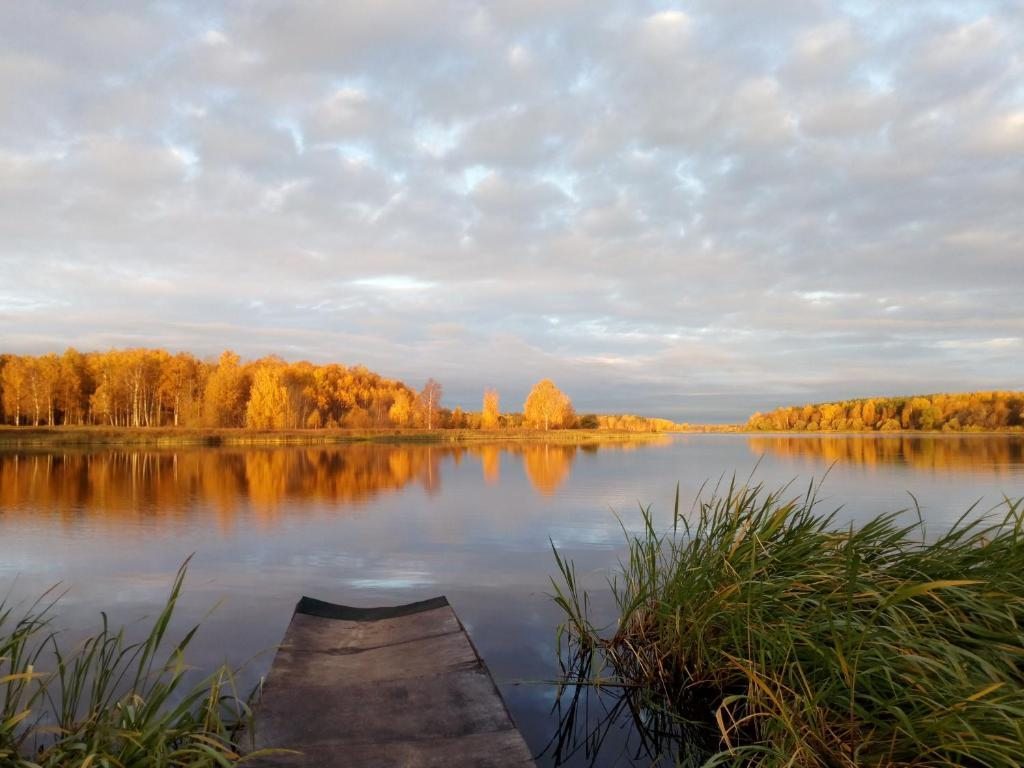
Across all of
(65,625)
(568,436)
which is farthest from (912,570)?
(568,436)

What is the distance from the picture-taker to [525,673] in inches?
239

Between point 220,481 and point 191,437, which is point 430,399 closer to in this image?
point 191,437

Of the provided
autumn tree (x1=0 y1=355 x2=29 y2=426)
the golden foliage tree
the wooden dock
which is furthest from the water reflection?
autumn tree (x1=0 y1=355 x2=29 y2=426)

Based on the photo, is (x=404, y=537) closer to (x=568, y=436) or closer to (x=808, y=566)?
(x=808, y=566)

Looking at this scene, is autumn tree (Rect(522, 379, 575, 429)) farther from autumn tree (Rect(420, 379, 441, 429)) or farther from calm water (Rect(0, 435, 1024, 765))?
calm water (Rect(0, 435, 1024, 765))

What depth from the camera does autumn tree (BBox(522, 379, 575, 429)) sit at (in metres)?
84.8

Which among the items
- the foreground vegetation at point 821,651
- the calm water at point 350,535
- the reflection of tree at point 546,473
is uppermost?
the foreground vegetation at point 821,651

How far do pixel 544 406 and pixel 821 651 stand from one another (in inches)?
3191

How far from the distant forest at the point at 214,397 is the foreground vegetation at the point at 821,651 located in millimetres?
60940

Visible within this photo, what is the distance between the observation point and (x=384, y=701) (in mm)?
4738

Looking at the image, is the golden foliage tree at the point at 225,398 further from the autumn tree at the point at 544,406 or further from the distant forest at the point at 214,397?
the autumn tree at the point at 544,406

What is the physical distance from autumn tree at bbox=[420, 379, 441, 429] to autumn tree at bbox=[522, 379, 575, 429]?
12.5 meters

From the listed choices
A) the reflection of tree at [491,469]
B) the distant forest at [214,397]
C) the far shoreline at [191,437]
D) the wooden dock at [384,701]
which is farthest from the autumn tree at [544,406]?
the wooden dock at [384,701]

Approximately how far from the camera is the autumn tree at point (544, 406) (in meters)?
84.8
